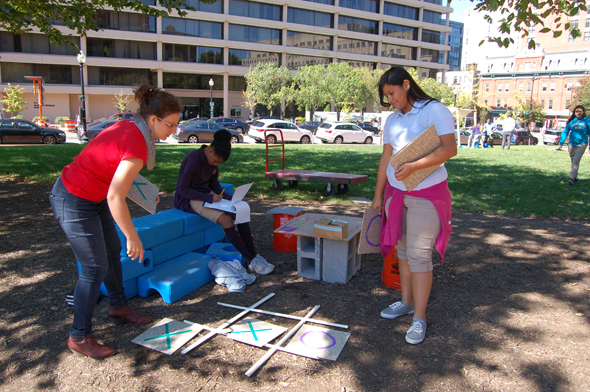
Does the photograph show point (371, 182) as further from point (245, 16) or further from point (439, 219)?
point (245, 16)

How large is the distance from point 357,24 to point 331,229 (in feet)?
205

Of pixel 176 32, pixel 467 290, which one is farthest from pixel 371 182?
pixel 176 32

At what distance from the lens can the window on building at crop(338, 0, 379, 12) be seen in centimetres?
5969

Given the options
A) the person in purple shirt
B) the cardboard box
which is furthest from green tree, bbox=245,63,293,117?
the cardboard box

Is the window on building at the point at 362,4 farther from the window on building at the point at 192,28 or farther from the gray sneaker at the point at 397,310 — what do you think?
the gray sneaker at the point at 397,310

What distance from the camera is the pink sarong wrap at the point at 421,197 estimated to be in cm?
298

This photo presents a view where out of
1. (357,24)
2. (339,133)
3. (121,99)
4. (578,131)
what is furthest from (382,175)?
(357,24)

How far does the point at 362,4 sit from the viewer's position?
60.9 metres

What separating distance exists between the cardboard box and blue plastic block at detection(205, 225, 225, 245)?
1.35 metres

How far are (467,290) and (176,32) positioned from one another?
51592 millimetres

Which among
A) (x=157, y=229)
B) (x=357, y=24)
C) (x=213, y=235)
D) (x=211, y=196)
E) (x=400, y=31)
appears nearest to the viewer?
(x=157, y=229)

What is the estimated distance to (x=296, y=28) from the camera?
2163 inches

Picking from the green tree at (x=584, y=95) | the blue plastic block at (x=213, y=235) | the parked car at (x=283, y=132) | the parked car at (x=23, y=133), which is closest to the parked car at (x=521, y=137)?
the parked car at (x=283, y=132)

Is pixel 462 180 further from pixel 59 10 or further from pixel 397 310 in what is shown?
pixel 59 10
